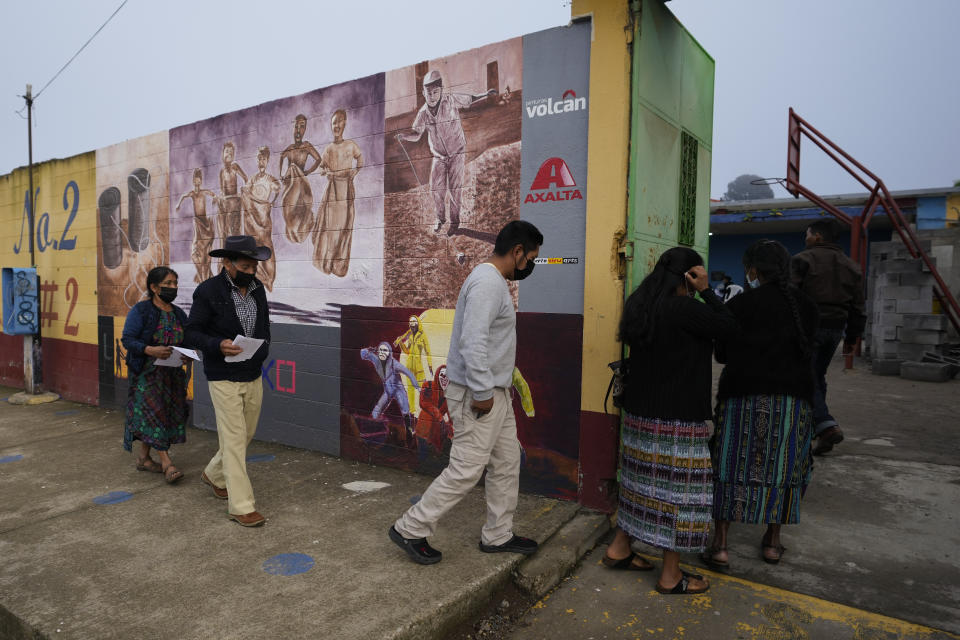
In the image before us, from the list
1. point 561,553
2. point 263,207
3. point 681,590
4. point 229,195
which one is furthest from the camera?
point 229,195

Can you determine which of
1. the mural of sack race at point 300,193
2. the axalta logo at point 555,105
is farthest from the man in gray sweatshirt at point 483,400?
the mural of sack race at point 300,193

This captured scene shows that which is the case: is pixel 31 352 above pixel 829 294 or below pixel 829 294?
below

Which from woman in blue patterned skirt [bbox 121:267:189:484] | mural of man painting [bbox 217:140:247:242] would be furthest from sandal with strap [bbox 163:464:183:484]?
mural of man painting [bbox 217:140:247:242]

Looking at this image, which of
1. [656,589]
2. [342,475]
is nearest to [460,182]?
[342,475]

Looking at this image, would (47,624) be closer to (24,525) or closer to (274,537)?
(274,537)

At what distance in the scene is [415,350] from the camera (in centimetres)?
483

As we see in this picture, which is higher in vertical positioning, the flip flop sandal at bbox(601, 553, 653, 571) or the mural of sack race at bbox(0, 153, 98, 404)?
the mural of sack race at bbox(0, 153, 98, 404)

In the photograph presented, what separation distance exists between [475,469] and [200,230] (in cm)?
475

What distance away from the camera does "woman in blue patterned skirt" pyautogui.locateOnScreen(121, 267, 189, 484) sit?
4.71 metres

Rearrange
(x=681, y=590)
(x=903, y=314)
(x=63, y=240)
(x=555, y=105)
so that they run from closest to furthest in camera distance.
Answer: (x=681, y=590) < (x=555, y=105) < (x=63, y=240) < (x=903, y=314)

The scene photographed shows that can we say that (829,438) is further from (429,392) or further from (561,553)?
(429,392)

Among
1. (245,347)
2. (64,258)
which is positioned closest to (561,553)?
(245,347)

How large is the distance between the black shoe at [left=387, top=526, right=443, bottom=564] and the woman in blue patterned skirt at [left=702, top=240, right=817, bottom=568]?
4.99 feet

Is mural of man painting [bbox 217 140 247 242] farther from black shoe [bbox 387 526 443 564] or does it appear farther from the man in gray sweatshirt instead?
black shoe [bbox 387 526 443 564]
